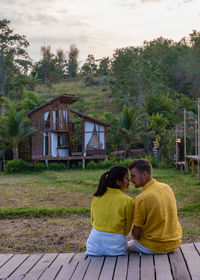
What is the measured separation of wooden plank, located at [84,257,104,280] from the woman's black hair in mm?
646

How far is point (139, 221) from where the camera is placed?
3.95 m

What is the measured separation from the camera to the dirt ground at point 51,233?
6320 millimetres

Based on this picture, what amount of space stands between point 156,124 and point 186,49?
1947 cm

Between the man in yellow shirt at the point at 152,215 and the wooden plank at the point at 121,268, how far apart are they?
0.80 ft

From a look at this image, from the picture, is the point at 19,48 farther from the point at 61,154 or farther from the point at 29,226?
the point at 29,226

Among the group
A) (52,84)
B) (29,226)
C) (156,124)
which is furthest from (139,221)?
(52,84)

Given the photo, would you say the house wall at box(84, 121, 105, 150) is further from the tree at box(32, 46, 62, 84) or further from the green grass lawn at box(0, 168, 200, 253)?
the tree at box(32, 46, 62, 84)

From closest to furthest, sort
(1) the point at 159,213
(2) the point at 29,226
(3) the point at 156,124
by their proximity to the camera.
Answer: (1) the point at 159,213, (2) the point at 29,226, (3) the point at 156,124

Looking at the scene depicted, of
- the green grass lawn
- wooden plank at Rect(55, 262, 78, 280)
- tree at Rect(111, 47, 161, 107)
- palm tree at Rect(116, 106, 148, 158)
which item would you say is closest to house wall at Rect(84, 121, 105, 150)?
palm tree at Rect(116, 106, 148, 158)

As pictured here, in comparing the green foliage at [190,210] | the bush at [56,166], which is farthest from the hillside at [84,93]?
the green foliage at [190,210]

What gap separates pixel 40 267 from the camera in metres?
3.75

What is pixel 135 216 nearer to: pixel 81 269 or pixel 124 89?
pixel 81 269

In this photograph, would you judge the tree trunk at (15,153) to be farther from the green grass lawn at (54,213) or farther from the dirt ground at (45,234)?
the dirt ground at (45,234)

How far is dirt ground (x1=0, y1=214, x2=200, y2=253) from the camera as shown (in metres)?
6.32
